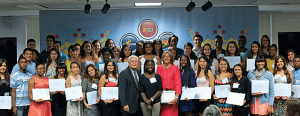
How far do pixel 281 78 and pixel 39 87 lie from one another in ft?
15.7

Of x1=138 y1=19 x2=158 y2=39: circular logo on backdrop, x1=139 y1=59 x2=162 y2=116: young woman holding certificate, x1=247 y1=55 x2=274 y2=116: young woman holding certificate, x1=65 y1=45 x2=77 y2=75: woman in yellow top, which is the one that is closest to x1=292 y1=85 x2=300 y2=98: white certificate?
x1=247 y1=55 x2=274 y2=116: young woman holding certificate

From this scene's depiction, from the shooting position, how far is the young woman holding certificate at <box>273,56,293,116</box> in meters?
6.25

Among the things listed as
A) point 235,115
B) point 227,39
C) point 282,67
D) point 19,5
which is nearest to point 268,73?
point 282,67

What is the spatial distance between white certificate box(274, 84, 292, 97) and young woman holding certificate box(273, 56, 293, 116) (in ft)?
0.29

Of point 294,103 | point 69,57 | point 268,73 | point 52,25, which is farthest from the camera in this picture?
point 52,25

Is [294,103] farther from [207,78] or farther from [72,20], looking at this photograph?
[72,20]

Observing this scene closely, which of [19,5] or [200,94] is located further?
[19,5]

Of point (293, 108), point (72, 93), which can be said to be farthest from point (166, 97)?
point (293, 108)

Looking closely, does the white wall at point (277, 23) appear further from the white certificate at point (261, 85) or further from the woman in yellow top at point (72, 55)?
the woman in yellow top at point (72, 55)

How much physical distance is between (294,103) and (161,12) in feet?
22.1

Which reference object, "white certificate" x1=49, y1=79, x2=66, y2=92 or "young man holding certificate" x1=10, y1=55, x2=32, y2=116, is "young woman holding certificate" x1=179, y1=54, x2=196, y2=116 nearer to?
"white certificate" x1=49, y1=79, x2=66, y2=92

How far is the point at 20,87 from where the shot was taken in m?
6.14

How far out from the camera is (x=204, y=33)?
377 inches

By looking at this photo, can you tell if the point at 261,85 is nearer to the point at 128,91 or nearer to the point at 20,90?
the point at 128,91
